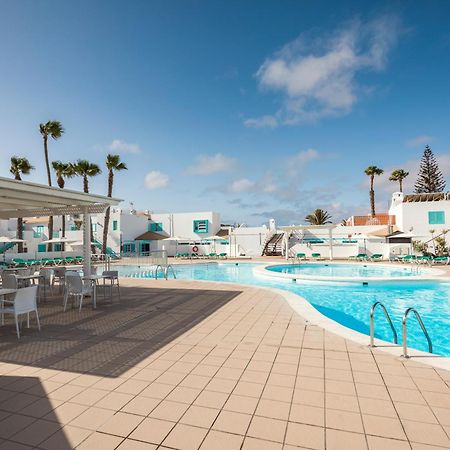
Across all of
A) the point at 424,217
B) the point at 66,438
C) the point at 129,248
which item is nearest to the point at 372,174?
the point at 424,217

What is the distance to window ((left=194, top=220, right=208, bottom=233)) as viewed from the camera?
115 feet

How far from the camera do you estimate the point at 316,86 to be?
13.9 m

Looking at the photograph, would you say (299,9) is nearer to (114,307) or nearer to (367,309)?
(367,309)

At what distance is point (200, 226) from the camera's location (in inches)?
1391

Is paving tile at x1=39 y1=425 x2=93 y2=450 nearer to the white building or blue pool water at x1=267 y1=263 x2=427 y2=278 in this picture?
blue pool water at x1=267 y1=263 x2=427 y2=278

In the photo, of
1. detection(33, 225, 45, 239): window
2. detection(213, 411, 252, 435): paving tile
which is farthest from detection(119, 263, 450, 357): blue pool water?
detection(33, 225, 45, 239): window

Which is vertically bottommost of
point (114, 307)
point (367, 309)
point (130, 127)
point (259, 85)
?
point (367, 309)

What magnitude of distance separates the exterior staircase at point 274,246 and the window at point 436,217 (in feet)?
41.9

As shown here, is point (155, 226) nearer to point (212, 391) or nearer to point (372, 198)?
point (372, 198)

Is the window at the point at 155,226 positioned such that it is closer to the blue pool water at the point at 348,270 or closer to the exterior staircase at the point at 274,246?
the exterior staircase at the point at 274,246

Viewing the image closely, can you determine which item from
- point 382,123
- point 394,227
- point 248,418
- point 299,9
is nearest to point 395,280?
point 382,123

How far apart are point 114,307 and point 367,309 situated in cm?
751

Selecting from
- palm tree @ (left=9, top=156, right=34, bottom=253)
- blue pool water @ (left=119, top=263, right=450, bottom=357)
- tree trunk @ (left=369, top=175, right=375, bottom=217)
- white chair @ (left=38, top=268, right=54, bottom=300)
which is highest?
palm tree @ (left=9, top=156, right=34, bottom=253)

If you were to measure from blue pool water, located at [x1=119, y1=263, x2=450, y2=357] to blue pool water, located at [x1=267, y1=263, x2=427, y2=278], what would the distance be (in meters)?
2.81
